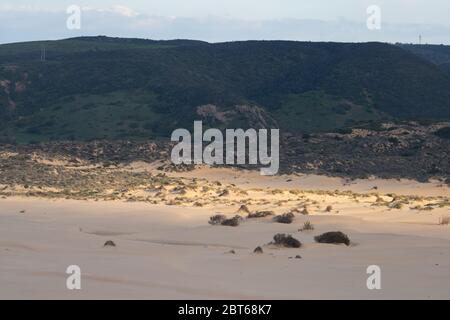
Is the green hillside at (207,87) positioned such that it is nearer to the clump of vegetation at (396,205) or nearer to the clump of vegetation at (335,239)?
the clump of vegetation at (396,205)

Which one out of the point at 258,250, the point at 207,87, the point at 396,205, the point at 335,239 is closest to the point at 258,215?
the point at 396,205

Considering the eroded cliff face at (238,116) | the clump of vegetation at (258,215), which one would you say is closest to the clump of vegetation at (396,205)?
the clump of vegetation at (258,215)

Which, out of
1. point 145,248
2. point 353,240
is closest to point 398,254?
point 353,240

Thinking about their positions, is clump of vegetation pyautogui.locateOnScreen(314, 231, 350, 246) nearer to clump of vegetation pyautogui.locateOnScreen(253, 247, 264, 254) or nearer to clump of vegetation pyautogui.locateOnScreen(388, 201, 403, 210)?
clump of vegetation pyautogui.locateOnScreen(253, 247, 264, 254)

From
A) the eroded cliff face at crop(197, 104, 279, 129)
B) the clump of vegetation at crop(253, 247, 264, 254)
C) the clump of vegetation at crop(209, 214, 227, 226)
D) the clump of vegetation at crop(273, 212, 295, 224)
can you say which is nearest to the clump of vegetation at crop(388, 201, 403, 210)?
the clump of vegetation at crop(273, 212, 295, 224)

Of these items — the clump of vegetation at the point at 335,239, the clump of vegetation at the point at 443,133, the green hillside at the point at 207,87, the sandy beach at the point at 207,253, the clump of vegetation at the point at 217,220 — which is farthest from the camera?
the green hillside at the point at 207,87

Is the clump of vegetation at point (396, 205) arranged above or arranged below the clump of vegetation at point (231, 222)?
above

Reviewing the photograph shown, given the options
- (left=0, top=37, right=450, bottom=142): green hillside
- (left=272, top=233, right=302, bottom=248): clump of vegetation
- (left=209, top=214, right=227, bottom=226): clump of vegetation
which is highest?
(left=0, top=37, right=450, bottom=142): green hillside

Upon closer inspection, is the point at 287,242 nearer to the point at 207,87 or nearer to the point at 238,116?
the point at 238,116
